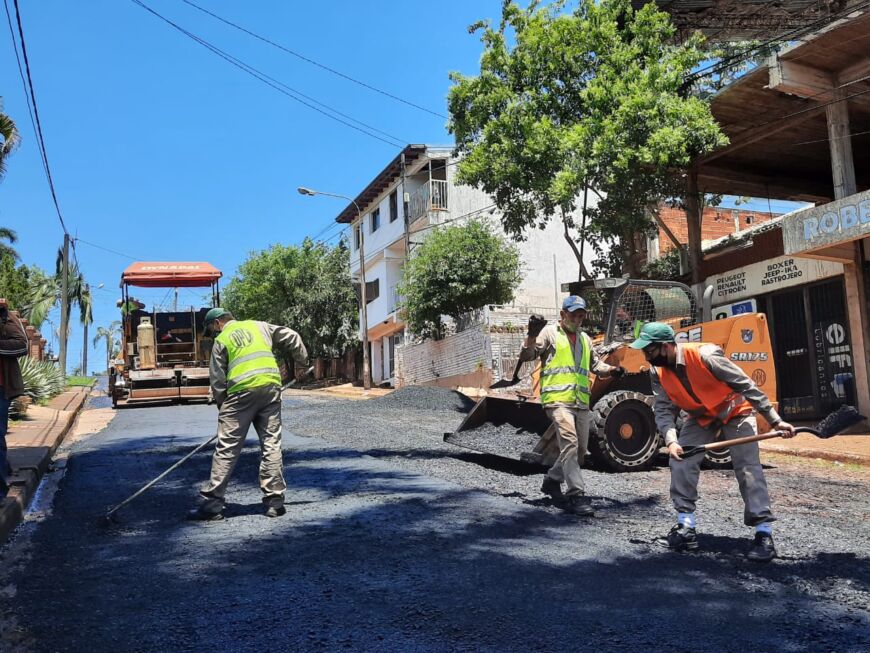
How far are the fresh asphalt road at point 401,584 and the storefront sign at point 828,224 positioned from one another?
683 cm

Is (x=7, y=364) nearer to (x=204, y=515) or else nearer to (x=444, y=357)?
(x=204, y=515)

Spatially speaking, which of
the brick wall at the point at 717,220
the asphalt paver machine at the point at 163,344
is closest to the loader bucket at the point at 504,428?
the asphalt paver machine at the point at 163,344

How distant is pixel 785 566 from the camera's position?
4754mm

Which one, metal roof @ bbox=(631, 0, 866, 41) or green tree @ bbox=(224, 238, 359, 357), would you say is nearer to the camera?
metal roof @ bbox=(631, 0, 866, 41)

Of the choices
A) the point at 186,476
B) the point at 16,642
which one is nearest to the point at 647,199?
the point at 186,476

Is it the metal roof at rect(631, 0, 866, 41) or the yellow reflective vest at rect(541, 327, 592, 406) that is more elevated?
the metal roof at rect(631, 0, 866, 41)

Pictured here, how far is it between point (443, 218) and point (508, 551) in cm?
2480

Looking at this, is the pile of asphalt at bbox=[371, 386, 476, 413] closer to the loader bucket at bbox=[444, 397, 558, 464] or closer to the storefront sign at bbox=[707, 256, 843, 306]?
the storefront sign at bbox=[707, 256, 843, 306]

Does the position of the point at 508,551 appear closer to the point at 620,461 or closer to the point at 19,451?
the point at 620,461

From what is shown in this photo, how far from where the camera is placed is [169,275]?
62.4ft

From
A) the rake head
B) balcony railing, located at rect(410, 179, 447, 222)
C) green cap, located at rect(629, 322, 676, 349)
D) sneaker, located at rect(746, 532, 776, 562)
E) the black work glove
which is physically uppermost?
balcony railing, located at rect(410, 179, 447, 222)

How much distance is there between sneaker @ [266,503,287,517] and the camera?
5934 millimetres

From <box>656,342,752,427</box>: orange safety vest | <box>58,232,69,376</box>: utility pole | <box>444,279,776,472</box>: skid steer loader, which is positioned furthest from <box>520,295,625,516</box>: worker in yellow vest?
<box>58,232,69,376</box>: utility pole

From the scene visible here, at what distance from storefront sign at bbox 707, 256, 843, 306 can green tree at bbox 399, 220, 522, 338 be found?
7.78 m
